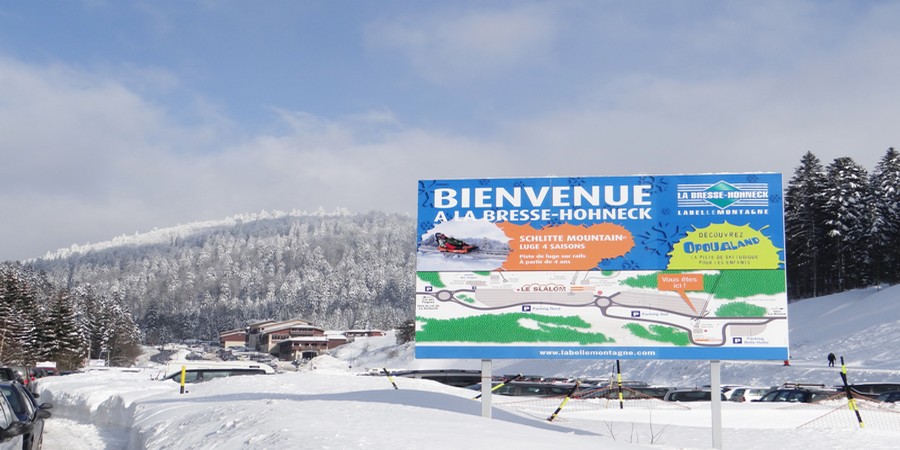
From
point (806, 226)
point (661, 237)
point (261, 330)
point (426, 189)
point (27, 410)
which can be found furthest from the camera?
point (261, 330)

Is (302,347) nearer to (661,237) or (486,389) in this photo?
(486,389)

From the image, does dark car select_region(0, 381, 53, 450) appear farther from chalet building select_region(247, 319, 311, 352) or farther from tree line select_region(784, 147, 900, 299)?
chalet building select_region(247, 319, 311, 352)

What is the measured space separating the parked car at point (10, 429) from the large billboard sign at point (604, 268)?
7.79 meters

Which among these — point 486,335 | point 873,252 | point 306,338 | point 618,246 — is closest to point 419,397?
point 486,335

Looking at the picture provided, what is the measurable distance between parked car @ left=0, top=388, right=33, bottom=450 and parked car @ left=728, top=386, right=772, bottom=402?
23708mm

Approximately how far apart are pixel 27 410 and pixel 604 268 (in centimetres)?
1011

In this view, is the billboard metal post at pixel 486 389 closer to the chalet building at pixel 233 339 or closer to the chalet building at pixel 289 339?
the chalet building at pixel 289 339

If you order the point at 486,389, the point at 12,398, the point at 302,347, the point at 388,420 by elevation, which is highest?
the point at 12,398

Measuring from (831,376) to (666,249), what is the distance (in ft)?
108

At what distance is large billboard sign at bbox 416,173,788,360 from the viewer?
1527cm

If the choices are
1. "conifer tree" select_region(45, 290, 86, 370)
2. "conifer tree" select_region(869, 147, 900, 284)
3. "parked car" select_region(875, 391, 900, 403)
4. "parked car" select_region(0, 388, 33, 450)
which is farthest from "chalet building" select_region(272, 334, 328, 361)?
"parked car" select_region(0, 388, 33, 450)

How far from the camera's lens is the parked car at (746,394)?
27420 mm

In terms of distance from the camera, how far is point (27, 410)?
10.8m

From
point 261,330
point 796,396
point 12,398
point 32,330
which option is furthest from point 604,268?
point 261,330
